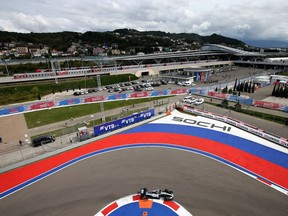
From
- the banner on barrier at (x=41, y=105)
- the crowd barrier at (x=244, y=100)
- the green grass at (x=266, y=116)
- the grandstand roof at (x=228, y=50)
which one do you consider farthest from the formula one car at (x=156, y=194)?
the grandstand roof at (x=228, y=50)

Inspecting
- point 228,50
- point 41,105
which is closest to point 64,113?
point 41,105

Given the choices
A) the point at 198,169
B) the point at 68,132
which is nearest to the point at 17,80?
the point at 68,132

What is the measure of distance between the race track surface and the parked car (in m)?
4.36

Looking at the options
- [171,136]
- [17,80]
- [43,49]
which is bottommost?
[171,136]

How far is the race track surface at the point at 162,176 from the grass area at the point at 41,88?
34321 mm

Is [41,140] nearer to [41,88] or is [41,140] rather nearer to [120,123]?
[120,123]

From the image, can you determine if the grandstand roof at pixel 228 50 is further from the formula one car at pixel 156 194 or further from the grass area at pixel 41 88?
the formula one car at pixel 156 194

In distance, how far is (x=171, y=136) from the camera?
26609mm

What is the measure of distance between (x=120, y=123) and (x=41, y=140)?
11331 mm

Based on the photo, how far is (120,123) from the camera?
96.2 feet

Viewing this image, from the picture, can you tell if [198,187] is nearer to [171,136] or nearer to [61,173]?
[171,136]

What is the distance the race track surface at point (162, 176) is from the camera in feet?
47.3

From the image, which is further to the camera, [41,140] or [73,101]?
[73,101]

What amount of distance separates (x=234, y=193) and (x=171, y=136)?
40.3 feet
